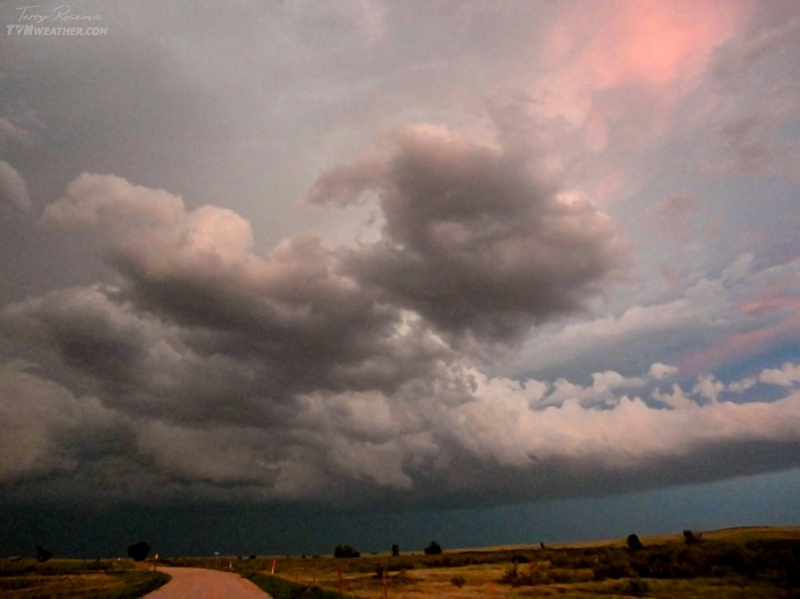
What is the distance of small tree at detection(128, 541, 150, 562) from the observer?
14825 cm

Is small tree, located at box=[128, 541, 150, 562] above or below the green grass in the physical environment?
below

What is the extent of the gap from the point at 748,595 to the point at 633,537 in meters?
69.2

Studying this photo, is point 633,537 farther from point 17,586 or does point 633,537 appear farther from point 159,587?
point 17,586

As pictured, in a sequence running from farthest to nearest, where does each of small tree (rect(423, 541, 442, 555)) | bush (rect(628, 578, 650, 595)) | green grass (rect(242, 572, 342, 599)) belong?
small tree (rect(423, 541, 442, 555))
bush (rect(628, 578, 650, 595))
green grass (rect(242, 572, 342, 599))

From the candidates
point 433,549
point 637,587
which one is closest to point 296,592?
point 637,587

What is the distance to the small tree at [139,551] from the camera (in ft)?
486

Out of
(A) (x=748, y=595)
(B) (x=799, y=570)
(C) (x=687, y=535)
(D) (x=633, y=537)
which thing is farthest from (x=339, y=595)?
(C) (x=687, y=535)

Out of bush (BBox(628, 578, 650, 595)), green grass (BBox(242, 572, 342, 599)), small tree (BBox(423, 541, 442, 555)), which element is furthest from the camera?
small tree (BBox(423, 541, 442, 555))

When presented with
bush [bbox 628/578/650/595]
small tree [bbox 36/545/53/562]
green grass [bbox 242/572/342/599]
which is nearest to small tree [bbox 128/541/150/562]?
small tree [bbox 36/545/53/562]

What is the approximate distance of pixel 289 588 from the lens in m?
42.3

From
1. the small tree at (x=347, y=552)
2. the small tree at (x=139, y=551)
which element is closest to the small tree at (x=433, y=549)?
the small tree at (x=347, y=552)

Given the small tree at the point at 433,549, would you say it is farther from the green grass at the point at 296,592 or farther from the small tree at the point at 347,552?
the green grass at the point at 296,592

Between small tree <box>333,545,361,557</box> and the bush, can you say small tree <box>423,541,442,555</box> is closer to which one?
small tree <box>333,545,361,557</box>

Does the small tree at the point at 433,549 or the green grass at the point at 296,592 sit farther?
the small tree at the point at 433,549
